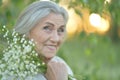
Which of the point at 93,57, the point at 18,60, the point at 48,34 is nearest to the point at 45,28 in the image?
the point at 48,34

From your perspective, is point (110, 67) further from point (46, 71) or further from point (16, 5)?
point (46, 71)

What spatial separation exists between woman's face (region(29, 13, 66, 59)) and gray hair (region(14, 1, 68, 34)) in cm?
2

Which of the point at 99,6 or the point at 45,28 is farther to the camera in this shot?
the point at 99,6

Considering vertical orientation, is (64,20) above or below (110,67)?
above

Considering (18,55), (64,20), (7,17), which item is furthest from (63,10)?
(7,17)

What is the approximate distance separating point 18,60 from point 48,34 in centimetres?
41

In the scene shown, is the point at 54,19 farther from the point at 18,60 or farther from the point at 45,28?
the point at 18,60

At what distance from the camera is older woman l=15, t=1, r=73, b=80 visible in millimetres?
3406

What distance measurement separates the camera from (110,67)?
40.8ft

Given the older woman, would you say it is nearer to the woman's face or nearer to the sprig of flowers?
the woman's face

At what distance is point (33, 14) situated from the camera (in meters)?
3.41

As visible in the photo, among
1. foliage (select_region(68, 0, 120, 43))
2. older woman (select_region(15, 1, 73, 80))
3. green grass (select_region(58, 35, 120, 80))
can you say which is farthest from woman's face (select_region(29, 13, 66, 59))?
green grass (select_region(58, 35, 120, 80))

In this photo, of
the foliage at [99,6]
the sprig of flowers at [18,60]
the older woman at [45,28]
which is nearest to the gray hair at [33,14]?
the older woman at [45,28]

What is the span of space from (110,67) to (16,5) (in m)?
7.15
